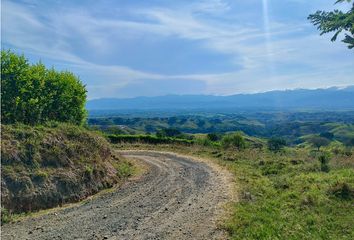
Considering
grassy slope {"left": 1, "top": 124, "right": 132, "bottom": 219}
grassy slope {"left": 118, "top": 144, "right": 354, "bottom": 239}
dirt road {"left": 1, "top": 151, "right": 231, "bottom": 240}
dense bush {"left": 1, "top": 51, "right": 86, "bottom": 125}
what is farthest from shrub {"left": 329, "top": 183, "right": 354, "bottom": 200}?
dense bush {"left": 1, "top": 51, "right": 86, "bottom": 125}

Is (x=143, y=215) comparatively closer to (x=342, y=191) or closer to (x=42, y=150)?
(x=42, y=150)

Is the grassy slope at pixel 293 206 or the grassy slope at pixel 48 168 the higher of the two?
the grassy slope at pixel 48 168

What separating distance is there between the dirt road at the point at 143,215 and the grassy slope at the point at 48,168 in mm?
1071

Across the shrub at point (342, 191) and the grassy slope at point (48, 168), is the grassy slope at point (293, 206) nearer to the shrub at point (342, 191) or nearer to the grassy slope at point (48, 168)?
the shrub at point (342, 191)

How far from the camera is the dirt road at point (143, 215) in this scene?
1299cm

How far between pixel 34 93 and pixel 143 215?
15.2 meters

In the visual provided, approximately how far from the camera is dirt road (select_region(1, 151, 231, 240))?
13.0 metres

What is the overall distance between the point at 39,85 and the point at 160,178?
11538 mm

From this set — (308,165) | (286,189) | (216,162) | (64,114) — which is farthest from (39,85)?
(308,165)

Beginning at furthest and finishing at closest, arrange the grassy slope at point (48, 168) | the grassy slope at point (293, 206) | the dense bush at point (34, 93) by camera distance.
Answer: the dense bush at point (34, 93) → the grassy slope at point (48, 168) → the grassy slope at point (293, 206)

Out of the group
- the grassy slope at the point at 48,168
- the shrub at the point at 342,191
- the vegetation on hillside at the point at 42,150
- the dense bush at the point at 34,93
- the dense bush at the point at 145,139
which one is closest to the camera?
the grassy slope at the point at 48,168

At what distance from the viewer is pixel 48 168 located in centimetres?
1862

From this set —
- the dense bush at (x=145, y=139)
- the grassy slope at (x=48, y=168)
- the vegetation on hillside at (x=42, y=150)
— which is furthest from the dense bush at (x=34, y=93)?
the dense bush at (x=145, y=139)

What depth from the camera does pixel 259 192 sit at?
19359 mm
